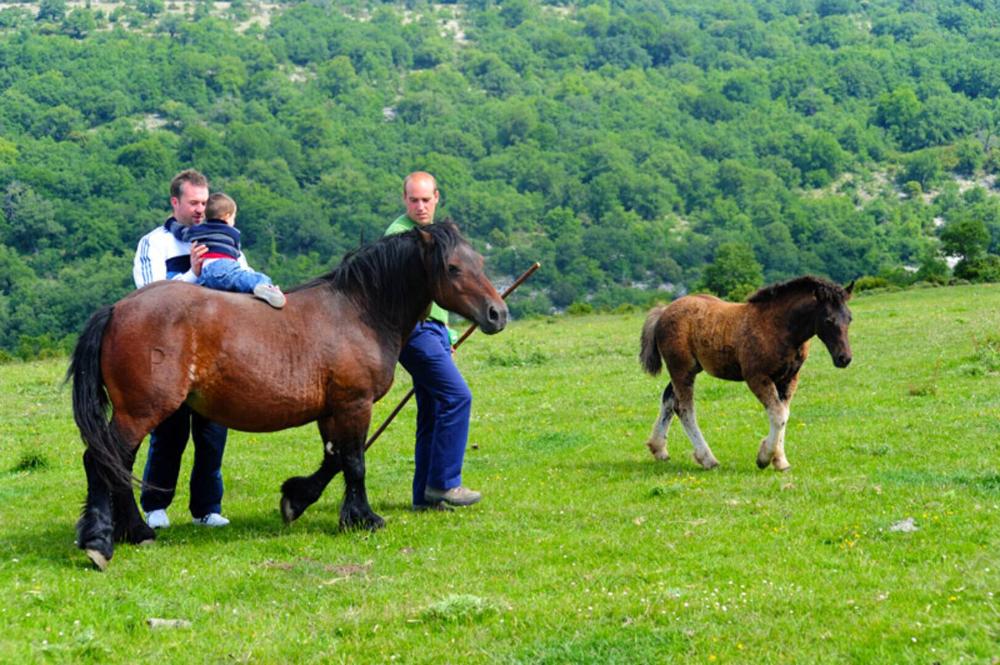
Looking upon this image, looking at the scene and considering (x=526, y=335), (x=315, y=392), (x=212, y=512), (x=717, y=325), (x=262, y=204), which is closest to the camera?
(x=315, y=392)

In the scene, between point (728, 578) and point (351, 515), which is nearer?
point (728, 578)

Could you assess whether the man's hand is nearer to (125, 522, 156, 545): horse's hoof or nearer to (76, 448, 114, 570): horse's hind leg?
(76, 448, 114, 570): horse's hind leg

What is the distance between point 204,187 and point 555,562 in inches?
187

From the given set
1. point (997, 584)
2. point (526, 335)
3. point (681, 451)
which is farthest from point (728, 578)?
point (526, 335)

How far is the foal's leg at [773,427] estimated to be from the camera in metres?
13.6

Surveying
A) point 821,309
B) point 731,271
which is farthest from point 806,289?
point 731,271

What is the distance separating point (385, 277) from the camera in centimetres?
1118

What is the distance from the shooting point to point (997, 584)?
8.15 meters

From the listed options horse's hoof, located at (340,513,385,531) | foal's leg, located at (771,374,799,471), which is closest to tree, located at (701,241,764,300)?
foal's leg, located at (771,374,799,471)

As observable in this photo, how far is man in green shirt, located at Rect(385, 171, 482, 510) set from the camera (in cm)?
1175

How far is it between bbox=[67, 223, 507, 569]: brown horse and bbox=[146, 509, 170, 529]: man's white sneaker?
1.01 meters

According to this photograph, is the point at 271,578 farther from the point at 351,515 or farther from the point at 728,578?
the point at 728,578

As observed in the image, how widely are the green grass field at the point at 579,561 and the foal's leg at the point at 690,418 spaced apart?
25cm

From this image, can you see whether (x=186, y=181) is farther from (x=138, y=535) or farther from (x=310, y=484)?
(x=138, y=535)
